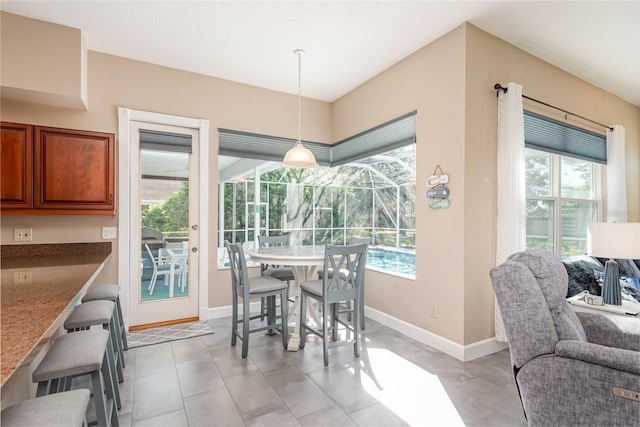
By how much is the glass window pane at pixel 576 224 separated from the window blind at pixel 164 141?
15.1ft

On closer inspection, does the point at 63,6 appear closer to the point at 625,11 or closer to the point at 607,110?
the point at 625,11

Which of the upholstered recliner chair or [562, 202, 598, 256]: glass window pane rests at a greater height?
[562, 202, 598, 256]: glass window pane

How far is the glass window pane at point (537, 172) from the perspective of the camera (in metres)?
3.39

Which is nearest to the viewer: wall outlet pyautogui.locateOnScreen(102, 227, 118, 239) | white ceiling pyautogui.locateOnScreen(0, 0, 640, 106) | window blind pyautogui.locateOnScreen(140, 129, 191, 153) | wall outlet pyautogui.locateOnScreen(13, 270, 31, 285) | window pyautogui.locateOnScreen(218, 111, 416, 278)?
wall outlet pyautogui.locateOnScreen(13, 270, 31, 285)

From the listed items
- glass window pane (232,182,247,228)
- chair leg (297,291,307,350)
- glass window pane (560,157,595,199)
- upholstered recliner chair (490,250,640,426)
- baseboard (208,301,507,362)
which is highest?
glass window pane (560,157,595,199)

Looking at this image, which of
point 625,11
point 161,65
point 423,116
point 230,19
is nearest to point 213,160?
point 161,65

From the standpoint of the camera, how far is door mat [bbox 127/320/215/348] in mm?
3057

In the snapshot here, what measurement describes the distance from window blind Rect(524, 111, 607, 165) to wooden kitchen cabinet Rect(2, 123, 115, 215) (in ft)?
13.8

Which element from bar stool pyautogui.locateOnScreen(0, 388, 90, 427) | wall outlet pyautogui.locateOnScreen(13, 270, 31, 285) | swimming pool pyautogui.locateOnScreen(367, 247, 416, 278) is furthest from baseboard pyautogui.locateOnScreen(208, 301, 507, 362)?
wall outlet pyautogui.locateOnScreen(13, 270, 31, 285)

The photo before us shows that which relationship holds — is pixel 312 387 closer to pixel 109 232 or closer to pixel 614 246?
pixel 614 246

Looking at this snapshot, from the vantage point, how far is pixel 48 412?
3.03 ft

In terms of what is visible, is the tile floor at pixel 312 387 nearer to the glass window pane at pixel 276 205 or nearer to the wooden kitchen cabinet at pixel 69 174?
the wooden kitchen cabinet at pixel 69 174

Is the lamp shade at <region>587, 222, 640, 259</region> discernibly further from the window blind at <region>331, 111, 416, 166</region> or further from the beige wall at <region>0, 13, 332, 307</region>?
the beige wall at <region>0, 13, 332, 307</region>

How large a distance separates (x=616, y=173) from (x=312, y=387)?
4.77 meters
